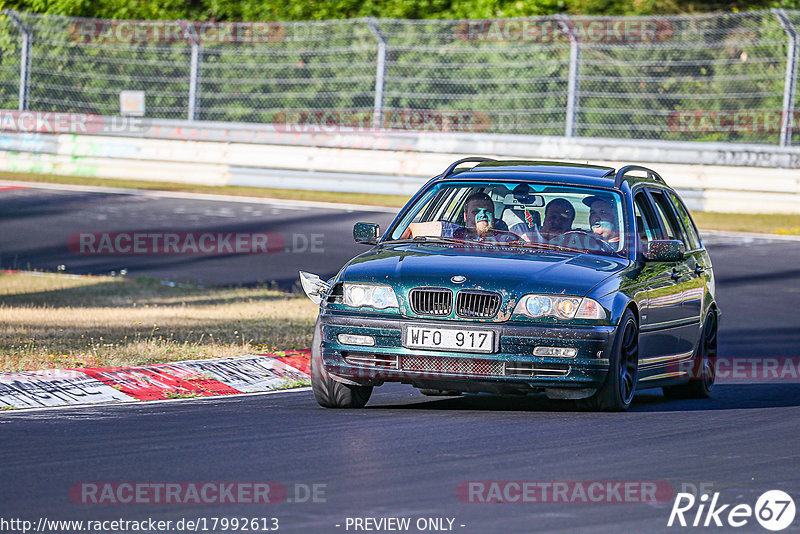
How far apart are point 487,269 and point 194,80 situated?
67.4ft

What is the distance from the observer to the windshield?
9.83m

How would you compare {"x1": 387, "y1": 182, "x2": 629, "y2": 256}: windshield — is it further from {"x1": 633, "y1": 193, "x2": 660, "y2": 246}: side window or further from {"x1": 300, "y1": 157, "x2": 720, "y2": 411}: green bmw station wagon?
{"x1": 633, "y1": 193, "x2": 660, "y2": 246}: side window

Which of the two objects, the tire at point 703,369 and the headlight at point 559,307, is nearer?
the headlight at point 559,307

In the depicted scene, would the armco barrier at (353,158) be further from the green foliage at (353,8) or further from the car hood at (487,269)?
the car hood at (487,269)

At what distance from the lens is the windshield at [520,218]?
983 centimetres

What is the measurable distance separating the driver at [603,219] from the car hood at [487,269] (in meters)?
0.39

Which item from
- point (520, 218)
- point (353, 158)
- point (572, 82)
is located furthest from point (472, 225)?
point (353, 158)

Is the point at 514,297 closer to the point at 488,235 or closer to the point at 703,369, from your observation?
the point at 488,235

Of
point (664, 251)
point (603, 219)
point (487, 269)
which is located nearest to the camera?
point (487, 269)

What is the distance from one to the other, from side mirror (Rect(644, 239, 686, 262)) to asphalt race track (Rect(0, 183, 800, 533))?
1027 mm

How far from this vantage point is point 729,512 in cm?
627

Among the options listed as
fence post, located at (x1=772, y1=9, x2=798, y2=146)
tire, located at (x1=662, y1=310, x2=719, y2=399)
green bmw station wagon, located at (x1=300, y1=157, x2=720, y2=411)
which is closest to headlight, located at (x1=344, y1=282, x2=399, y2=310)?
green bmw station wagon, located at (x1=300, y1=157, x2=720, y2=411)

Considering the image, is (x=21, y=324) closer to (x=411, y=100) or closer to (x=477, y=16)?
(x=411, y=100)

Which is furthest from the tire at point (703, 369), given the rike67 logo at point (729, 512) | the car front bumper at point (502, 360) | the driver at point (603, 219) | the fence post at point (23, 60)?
the fence post at point (23, 60)
